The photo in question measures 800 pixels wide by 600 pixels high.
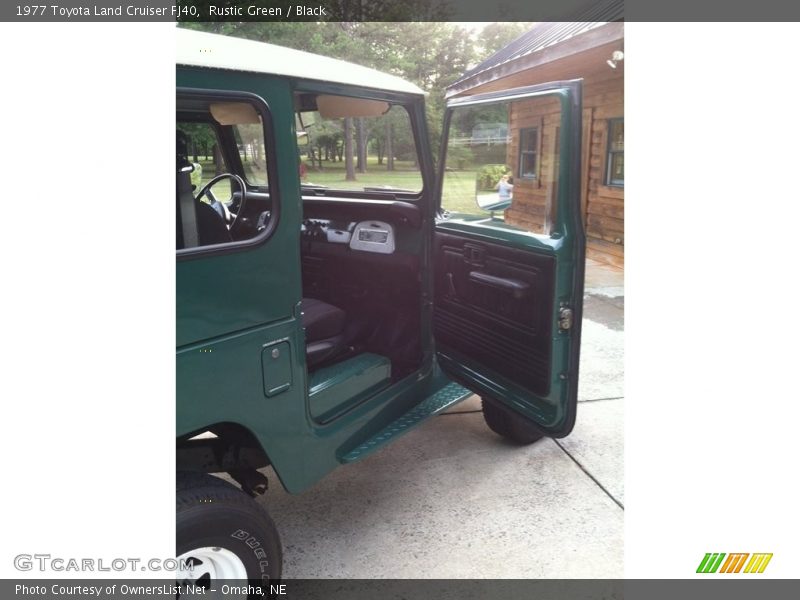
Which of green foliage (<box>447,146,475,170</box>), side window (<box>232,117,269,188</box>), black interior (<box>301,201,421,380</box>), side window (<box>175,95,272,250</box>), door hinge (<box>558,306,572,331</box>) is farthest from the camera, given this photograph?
black interior (<box>301,201,421,380</box>)

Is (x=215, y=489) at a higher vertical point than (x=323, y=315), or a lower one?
lower

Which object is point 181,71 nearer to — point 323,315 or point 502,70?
point 323,315

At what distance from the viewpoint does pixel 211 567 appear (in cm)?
192

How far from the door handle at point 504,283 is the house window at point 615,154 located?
22.7 ft

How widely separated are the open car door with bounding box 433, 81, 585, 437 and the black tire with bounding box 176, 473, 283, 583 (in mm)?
1264

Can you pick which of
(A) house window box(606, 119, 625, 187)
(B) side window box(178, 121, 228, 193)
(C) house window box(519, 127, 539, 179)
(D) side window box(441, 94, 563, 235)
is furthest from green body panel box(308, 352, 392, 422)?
(A) house window box(606, 119, 625, 187)

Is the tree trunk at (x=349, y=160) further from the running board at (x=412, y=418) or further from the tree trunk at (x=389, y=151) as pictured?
the running board at (x=412, y=418)

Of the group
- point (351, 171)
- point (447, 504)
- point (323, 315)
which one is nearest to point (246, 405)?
point (323, 315)

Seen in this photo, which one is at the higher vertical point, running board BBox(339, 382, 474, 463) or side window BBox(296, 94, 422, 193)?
side window BBox(296, 94, 422, 193)

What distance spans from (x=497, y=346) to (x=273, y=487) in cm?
142

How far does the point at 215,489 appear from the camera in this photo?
1870mm

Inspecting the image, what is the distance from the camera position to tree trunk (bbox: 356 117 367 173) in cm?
319

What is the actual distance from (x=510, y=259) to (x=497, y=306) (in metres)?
0.24

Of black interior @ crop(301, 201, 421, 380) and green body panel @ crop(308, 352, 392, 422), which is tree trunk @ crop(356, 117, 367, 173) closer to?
black interior @ crop(301, 201, 421, 380)
